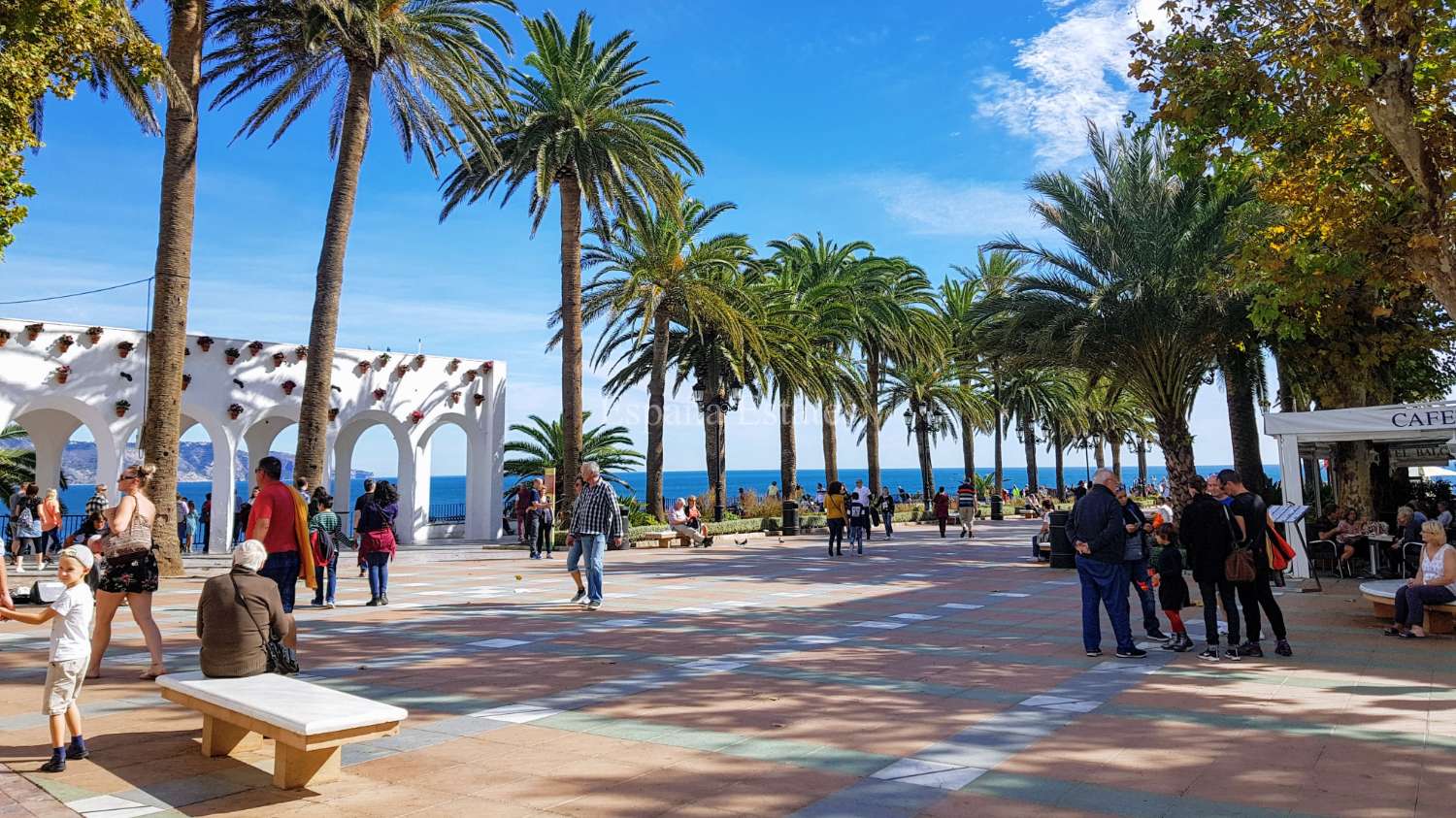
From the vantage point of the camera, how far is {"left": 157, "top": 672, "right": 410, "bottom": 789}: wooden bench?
Result: 13.4 feet

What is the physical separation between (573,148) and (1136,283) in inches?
542

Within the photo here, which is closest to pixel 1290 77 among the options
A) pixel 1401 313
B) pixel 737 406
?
pixel 1401 313

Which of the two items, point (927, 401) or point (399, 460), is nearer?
point (399, 460)

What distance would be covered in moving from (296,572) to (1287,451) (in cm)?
1392

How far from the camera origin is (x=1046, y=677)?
281 inches

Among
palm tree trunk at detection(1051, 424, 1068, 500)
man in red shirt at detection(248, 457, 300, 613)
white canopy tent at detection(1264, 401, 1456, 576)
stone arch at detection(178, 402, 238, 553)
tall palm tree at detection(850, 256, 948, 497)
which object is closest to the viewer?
man in red shirt at detection(248, 457, 300, 613)

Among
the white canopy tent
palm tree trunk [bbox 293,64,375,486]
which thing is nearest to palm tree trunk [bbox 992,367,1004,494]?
the white canopy tent

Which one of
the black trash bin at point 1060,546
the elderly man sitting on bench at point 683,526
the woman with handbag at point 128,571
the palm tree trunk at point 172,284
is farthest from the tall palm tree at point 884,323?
the woman with handbag at point 128,571

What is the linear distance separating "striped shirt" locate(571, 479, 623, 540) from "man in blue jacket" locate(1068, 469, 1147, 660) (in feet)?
17.2

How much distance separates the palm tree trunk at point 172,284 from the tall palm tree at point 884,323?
71.9ft

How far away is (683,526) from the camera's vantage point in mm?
24297

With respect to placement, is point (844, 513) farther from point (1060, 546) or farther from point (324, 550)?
point (324, 550)

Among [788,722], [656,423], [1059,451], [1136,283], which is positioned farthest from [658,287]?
[1059,451]

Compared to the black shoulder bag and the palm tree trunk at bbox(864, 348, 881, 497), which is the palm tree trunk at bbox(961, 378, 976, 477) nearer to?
the palm tree trunk at bbox(864, 348, 881, 497)
